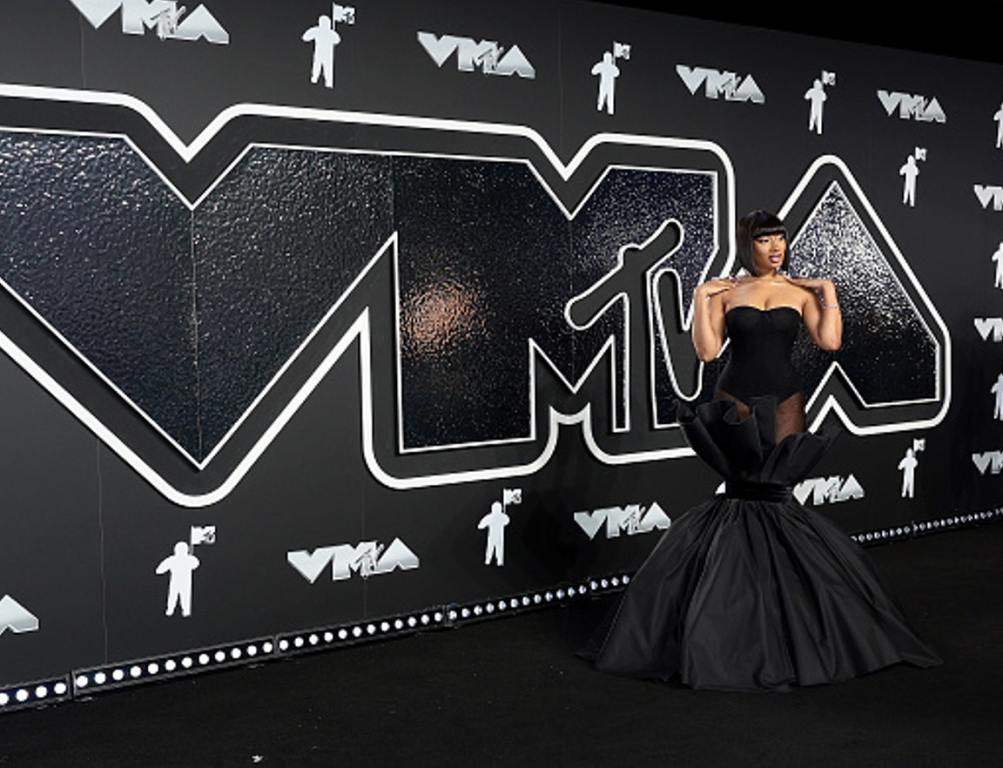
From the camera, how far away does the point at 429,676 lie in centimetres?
408

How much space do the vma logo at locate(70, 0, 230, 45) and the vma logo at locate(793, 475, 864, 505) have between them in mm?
3403

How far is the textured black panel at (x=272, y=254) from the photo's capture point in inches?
162

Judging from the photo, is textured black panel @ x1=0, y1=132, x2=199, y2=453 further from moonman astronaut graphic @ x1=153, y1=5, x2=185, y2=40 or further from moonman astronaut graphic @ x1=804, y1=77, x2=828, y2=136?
moonman astronaut graphic @ x1=804, y1=77, x2=828, y2=136

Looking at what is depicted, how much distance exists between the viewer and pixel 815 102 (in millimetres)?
5887

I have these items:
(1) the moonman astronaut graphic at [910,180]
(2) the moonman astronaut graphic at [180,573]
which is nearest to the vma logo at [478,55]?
(2) the moonman astronaut graphic at [180,573]

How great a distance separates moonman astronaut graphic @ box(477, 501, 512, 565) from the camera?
15.8 ft

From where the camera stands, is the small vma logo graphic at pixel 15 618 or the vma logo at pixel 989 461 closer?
the small vma logo graphic at pixel 15 618

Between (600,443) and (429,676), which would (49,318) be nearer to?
(429,676)

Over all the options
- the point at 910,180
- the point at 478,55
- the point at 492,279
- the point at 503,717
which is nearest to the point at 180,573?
the point at 503,717

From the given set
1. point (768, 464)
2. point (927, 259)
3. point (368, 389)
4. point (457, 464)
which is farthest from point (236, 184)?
point (927, 259)

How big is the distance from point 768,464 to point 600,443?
1169mm

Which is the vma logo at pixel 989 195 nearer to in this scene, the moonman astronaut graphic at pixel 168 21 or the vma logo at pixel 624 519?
the vma logo at pixel 624 519

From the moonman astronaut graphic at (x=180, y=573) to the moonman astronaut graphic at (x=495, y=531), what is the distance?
3.91 ft

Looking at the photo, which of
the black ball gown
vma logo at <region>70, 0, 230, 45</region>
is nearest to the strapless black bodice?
the black ball gown
